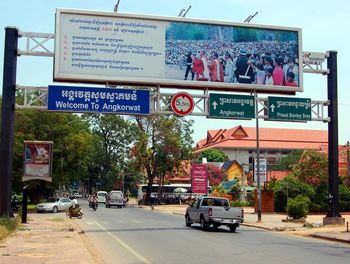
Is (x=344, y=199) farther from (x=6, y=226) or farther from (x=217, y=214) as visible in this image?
(x=6, y=226)

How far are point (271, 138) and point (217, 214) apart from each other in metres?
Answer: 101

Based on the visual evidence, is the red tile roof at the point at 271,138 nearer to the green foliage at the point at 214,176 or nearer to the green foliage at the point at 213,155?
the green foliage at the point at 213,155

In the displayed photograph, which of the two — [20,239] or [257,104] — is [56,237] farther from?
[257,104]

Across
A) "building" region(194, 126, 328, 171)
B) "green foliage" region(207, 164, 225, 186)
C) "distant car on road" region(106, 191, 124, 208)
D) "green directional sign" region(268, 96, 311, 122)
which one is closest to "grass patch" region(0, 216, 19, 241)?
"green directional sign" region(268, 96, 311, 122)

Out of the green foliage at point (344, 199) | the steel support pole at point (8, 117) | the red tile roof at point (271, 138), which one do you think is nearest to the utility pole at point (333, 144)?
the steel support pole at point (8, 117)

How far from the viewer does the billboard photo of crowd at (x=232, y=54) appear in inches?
1016

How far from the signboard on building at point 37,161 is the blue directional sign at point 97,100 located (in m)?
4.05

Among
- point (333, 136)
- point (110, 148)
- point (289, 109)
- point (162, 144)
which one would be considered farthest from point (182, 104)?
point (110, 148)

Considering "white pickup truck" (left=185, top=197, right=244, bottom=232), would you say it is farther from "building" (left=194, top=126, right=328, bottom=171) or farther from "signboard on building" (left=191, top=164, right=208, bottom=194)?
"building" (left=194, top=126, right=328, bottom=171)

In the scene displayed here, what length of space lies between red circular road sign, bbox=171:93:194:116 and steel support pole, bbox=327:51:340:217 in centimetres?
821

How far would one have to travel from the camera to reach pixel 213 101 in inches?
1012

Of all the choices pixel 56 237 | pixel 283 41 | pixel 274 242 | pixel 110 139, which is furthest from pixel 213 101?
pixel 110 139

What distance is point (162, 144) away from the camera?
68438 mm

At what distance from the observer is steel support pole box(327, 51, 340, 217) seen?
93.0ft
